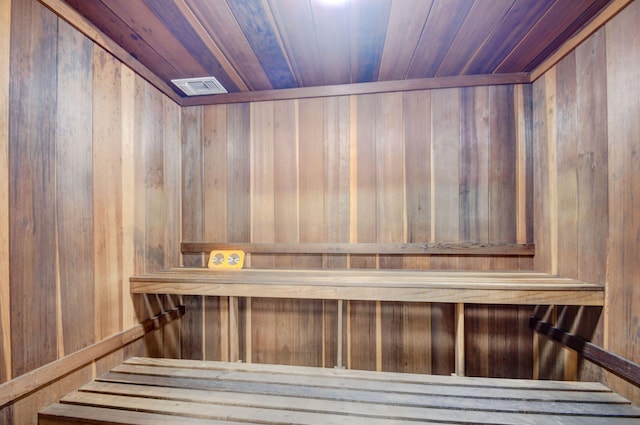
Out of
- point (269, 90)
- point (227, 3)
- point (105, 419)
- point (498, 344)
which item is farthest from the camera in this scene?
point (269, 90)

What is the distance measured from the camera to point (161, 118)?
5.48 feet

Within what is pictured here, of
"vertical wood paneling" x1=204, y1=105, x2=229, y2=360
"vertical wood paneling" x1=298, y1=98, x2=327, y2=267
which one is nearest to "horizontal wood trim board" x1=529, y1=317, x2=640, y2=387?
"vertical wood paneling" x1=298, y1=98, x2=327, y2=267

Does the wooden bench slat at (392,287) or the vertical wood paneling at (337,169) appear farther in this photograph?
the vertical wood paneling at (337,169)

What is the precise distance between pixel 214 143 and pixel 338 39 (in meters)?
1.09

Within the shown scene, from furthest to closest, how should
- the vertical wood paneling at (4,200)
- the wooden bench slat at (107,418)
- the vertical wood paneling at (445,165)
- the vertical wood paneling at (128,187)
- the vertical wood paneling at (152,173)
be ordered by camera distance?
the vertical wood paneling at (445,165), the vertical wood paneling at (152,173), the vertical wood paneling at (128,187), the wooden bench slat at (107,418), the vertical wood paneling at (4,200)

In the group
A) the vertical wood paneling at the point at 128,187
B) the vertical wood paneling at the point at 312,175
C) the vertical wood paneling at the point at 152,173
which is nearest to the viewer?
the vertical wood paneling at the point at 128,187

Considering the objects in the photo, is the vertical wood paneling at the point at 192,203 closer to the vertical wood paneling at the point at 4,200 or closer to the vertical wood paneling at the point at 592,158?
the vertical wood paneling at the point at 4,200

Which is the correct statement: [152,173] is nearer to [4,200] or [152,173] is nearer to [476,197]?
[4,200]

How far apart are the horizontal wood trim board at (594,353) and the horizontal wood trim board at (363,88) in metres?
1.48

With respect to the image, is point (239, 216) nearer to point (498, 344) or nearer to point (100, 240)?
point (100, 240)

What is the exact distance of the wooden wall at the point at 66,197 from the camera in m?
0.90

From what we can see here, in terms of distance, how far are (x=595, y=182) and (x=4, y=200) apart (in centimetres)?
238

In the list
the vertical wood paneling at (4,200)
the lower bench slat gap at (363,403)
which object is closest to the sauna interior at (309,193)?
the vertical wood paneling at (4,200)

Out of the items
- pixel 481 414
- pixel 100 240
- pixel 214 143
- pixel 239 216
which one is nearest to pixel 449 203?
pixel 481 414
